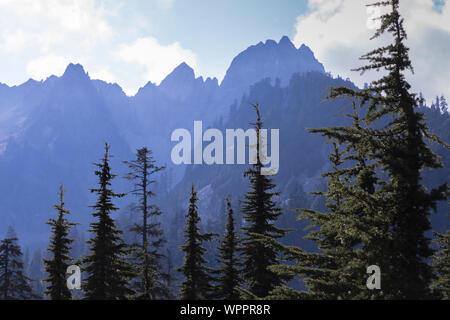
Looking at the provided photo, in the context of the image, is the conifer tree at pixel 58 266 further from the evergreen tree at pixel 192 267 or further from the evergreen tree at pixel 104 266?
the evergreen tree at pixel 192 267

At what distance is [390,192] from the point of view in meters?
8.24

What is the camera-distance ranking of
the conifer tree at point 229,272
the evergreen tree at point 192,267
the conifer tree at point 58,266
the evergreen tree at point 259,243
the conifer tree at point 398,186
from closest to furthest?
the conifer tree at point 398,186
the conifer tree at point 58,266
the evergreen tree at point 192,267
the evergreen tree at point 259,243
the conifer tree at point 229,272

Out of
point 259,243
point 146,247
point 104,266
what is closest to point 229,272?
point 259,243

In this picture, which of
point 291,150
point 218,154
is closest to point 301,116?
point 291,150

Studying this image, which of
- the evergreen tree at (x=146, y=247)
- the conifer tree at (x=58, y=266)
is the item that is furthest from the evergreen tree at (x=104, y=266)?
the evergreen tree at (x=146, y=247)

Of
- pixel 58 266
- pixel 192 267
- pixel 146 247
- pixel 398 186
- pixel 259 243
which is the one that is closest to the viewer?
pixel 398 186

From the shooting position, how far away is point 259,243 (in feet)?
54.2

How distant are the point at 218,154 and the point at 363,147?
17753cm

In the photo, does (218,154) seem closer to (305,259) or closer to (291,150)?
(291,150)

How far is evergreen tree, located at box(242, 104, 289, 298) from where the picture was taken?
16766mm

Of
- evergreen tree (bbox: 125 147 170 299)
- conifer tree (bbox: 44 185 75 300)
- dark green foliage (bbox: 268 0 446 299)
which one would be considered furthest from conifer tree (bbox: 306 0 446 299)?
conifer tree (bbox: 44 185 75 300)

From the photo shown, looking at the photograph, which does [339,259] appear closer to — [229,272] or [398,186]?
[398,186]

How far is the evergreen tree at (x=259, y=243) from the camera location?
55.0 ft

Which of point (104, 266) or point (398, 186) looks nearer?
point (398, 186)
